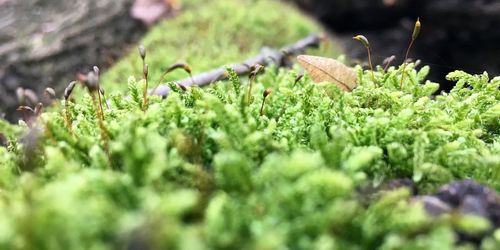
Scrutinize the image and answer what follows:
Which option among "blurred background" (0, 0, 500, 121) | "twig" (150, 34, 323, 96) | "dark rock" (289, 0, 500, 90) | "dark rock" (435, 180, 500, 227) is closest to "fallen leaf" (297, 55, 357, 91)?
"twig" (150, 34, 323, 96)

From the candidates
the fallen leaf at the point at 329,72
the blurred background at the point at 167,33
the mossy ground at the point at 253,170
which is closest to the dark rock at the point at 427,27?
the blurred background at the point at 167,33

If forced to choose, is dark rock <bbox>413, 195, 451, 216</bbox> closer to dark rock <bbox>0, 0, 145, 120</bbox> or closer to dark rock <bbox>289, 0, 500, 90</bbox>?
dark rock <bbox>0, 0, 145, 120</bbox>

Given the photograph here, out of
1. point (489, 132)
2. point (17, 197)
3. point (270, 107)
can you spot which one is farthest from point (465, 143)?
point (17, 197)

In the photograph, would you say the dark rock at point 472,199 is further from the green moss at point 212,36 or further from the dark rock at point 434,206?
the green moss at point 212,36

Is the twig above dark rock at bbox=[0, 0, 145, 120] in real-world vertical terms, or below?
below

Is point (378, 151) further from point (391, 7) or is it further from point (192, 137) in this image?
point (391, 7)

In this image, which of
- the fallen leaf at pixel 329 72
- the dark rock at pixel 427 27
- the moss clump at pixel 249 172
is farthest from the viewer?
the dark rock at pixel 427 27
